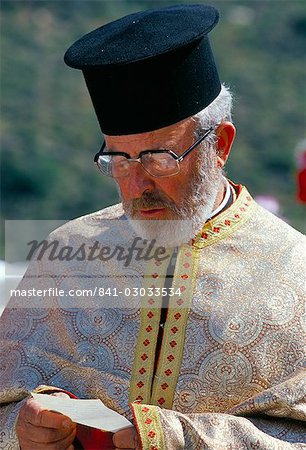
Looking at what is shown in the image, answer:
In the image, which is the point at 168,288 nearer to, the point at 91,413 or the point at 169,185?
the point at 169,185

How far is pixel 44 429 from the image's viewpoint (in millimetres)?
4270

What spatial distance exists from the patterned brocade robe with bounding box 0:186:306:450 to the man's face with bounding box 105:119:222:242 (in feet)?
0.50

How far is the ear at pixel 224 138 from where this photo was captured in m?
4.60

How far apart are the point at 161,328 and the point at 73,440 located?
491 mm

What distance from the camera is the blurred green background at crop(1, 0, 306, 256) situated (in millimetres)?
17594

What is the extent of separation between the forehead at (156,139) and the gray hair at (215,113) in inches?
1.4

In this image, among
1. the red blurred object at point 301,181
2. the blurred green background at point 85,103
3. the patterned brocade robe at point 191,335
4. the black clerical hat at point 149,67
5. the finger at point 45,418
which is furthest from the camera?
the blurred green background at point 85,103

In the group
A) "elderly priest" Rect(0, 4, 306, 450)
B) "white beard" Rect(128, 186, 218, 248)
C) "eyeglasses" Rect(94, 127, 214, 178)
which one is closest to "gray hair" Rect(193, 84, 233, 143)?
"elderly priest" Rect(0, 4, 306, 450)

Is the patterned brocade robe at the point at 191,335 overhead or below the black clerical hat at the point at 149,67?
below

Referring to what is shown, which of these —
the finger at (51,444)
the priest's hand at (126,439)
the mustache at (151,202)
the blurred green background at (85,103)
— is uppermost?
the mustache at (151,202)

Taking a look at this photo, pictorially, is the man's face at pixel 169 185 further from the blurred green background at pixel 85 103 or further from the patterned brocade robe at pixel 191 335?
the blurred green background at pixel 85 103

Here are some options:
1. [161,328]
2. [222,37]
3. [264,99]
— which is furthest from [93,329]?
[222,37]

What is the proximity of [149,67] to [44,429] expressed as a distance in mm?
1194

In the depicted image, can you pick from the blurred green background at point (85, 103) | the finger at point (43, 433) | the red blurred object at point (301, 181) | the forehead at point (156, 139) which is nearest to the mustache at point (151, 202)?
the forehead at point (156, 139)
